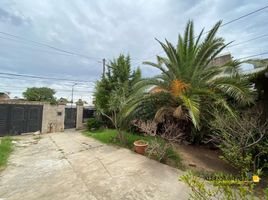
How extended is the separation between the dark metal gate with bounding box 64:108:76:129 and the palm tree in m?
9.71

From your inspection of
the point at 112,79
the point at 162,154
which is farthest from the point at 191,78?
the point at 112,79

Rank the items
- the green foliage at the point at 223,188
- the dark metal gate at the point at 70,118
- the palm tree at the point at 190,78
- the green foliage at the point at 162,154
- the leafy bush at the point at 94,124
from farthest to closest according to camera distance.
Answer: the dark metal gate at the point at 70,118, the leafy bush at the point at 94,124, the palm tree at the point at 190,78, the green foliage at the point at 162,154, the green foliage at the point at 223,188

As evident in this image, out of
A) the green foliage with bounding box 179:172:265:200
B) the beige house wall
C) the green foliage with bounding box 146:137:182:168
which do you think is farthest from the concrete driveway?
the beige house wall

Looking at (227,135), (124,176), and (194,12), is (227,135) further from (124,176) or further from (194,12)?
(194,12)

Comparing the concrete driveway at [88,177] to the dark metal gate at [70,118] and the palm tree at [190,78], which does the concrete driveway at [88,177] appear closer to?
the palm tree at [190,78]

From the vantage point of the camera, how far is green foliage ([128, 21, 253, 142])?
721 centimetres

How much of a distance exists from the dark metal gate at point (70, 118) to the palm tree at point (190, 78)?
9.71 metres

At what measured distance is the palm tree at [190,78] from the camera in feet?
23.6

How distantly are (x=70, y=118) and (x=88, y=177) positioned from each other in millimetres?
11876

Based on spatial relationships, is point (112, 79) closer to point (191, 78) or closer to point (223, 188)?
point (191, 78)

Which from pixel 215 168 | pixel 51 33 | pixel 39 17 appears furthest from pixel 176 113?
pixel 51 33

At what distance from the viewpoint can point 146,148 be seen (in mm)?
7250

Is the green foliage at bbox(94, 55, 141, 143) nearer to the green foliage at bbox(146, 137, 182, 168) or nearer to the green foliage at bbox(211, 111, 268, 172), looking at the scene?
the green foliage at bbox(146, 137, 182, 168)

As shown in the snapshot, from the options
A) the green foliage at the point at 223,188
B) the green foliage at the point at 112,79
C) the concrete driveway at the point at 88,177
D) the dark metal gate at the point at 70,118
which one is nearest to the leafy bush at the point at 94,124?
the green foliage at the point at 112,79
